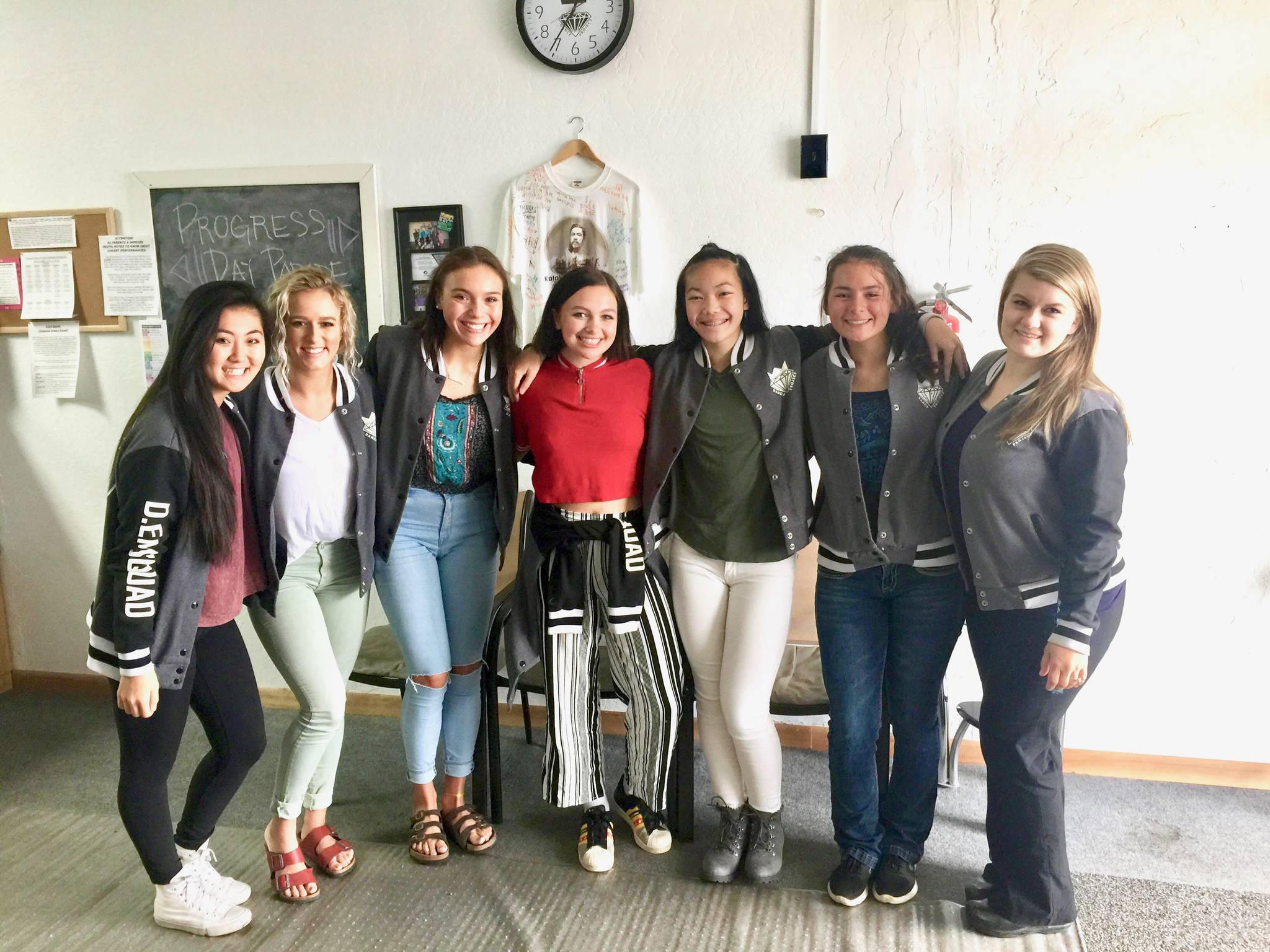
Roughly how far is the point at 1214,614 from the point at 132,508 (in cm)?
266

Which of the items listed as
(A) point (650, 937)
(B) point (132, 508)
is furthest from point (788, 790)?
(B) point (132, 508)

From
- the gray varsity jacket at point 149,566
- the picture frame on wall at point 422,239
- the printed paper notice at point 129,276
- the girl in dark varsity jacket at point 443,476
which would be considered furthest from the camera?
the printed paper notice at point 129,276

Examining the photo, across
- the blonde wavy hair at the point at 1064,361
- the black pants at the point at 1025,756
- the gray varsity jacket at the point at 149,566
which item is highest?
the blonde wavy hair at the point at 1064,361

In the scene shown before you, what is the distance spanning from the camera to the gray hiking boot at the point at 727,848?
200 centimetres

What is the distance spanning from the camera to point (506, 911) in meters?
1.91

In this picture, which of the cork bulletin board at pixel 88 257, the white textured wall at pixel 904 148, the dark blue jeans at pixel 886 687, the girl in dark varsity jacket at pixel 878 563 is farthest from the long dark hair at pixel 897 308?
the cork bulletin board at pixel 88 257

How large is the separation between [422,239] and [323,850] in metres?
1.70

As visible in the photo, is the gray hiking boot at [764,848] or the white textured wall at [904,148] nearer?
the gray hiking boot at [764,848]

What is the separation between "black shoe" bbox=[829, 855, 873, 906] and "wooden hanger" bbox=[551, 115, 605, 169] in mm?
1930

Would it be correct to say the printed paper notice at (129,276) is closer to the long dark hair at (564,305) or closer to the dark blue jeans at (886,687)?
the long dark hair at (564,305)

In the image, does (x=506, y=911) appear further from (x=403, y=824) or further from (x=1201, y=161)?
(x=1201, y=161)

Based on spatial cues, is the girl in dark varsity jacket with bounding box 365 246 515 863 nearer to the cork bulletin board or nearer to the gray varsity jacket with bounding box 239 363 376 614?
the gray varsity jacket with bounding box 239 363 376 614

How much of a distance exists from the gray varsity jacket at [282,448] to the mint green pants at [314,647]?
0.04 m

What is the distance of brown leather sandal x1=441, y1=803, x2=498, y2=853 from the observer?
212cm
